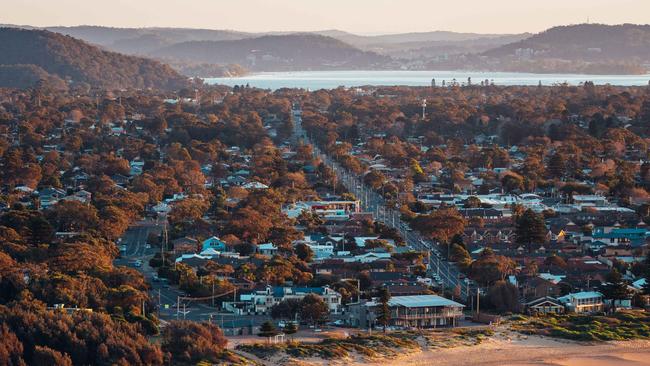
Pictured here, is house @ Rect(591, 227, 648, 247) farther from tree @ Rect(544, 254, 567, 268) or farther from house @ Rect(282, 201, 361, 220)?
house @ Rect(282, 201, 361, 220)

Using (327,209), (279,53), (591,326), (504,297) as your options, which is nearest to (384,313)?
(504,297)

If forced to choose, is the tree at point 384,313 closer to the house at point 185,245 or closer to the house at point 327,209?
the house at point 185,245

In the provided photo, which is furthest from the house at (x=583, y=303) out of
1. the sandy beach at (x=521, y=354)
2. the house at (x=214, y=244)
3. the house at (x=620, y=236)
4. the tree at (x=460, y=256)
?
the house at (x=214, y=244)

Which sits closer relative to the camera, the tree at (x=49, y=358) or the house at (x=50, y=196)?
the tree at (x=49, y=358)

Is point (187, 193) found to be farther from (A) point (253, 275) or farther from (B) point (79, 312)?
(B) point (79, 312)

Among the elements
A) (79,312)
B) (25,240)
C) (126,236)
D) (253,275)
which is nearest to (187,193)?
(126,236)

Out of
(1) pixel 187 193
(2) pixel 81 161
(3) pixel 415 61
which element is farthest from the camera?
(3) pixel 415 61
